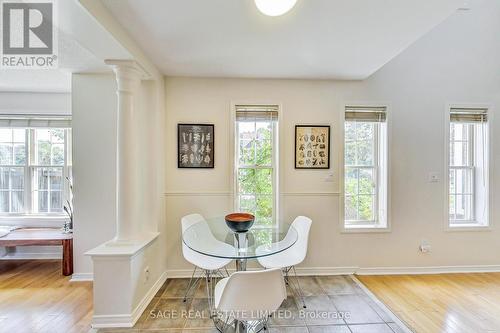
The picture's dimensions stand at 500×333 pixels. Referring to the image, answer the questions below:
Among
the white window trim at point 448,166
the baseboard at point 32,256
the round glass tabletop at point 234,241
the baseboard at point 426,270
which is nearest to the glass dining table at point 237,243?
the round glass tabletop at point 234,241

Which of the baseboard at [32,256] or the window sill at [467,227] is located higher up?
the window sill at [467,227]

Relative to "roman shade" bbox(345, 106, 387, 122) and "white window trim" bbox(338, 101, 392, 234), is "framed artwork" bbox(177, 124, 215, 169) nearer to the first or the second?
"white window trim" bbox(338, 101, 392, 234)

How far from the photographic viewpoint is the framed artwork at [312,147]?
311 centimetres

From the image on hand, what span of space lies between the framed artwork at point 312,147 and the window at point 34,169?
138 inches

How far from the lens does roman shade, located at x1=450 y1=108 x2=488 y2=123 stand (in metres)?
3.24

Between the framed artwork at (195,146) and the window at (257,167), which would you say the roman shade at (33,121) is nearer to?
the framed artwork at (195,146)

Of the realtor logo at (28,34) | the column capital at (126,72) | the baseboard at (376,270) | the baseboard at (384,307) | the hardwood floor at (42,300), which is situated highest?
the realtor logo at (28,34)

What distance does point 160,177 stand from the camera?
9.36 ft

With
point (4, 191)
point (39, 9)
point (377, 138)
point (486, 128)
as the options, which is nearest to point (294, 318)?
point (377, 138)

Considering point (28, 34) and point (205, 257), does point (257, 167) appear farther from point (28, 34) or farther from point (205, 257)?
point (28, 34)

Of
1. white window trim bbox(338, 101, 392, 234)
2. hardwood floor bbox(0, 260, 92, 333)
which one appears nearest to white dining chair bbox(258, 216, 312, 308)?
white window trim bbox(338, 101, 392, 234)

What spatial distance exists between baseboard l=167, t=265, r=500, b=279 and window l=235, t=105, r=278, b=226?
2.64 ft

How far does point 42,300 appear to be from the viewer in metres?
2.51

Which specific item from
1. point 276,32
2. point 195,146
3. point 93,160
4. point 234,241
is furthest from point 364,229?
point 93,160
